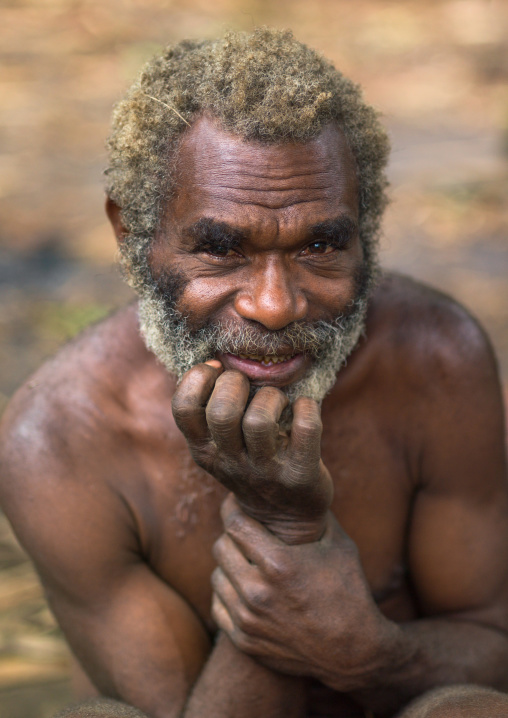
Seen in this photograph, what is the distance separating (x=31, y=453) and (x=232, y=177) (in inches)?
37.9

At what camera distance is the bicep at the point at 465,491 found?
2721 mm

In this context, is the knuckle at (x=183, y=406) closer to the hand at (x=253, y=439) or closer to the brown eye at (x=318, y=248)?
the hand at (x=253, y=439)

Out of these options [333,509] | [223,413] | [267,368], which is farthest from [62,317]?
[223,413]

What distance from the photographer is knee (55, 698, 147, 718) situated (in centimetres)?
228

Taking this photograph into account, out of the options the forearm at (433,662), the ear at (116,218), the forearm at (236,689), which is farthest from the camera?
the ear at (116,218)

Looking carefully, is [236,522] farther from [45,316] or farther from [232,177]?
[45,316]

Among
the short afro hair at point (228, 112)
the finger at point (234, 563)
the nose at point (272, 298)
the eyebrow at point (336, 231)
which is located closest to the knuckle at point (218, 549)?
the finger at point (234, 563)

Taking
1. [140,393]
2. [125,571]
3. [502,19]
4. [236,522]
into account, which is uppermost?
[502,19]

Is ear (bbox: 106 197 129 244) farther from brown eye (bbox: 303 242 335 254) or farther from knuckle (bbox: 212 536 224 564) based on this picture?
knuckle (bbox: 212 536 224 564)

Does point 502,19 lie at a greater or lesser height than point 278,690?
greater

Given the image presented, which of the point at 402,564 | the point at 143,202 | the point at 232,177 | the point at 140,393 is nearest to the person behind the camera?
the point at 232,177

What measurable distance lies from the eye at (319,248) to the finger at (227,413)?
44cm

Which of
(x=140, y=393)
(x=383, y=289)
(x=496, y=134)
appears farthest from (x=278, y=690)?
(x=496, y=134)

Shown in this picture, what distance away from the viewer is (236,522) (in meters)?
2.38
